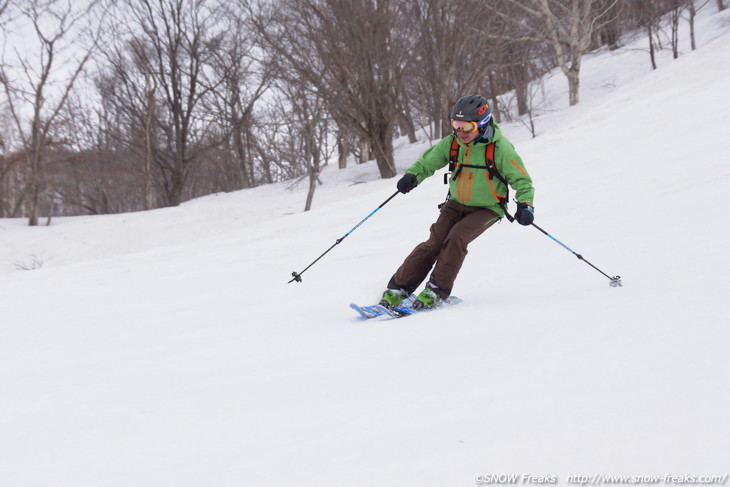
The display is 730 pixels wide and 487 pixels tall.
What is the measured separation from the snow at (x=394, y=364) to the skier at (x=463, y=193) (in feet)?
1.51

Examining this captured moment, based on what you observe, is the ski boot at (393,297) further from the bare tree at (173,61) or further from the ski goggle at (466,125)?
the bare tree at (173,61)

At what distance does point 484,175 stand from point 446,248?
25.1 inches

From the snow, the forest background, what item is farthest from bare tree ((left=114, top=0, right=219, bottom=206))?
the snow

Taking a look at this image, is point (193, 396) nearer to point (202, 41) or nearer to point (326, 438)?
point (326, 438)

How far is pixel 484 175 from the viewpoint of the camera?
172 inches

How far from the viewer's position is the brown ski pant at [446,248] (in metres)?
4.36

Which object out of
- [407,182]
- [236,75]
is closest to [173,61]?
[236,75]

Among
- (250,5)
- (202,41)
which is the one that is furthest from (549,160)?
(202,41)

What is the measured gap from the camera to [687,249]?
4.95 meters

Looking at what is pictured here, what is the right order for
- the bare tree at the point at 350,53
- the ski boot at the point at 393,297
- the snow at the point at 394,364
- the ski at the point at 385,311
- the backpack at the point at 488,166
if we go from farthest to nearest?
the bare tree at the point at 350,53
the ski boot at the point at 393,297
the backpack at the point at 488,166
the ski at the point at 385,311
the snow at the point at 394,364

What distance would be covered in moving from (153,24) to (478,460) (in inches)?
1031

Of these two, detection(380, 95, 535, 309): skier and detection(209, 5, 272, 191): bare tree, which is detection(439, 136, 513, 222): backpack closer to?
detection(380, 95, 535, 309): skier

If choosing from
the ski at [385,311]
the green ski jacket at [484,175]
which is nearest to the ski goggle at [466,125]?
the green ski jacket at [484,175]

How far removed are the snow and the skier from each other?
1.51 ft
